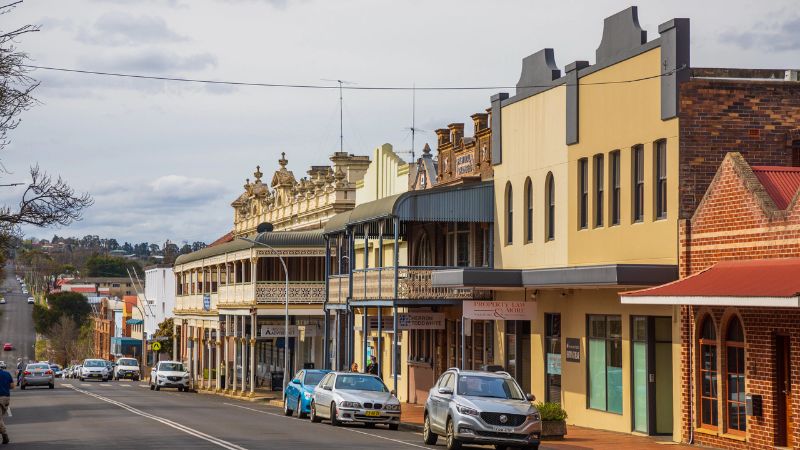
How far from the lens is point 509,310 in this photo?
1375 inches

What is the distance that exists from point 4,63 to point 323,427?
12.5 metres

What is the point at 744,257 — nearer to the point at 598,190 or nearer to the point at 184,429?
the point at 598,190

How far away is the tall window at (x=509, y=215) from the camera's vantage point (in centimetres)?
3800

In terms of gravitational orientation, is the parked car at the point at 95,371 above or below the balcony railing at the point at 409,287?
below

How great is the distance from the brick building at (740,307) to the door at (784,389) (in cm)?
2

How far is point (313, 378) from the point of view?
126 feet

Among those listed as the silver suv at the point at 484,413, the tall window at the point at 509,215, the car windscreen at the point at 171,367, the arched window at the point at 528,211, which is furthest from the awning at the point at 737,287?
the car windscreen at the point at 171,367

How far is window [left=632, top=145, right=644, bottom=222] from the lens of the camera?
3016cm

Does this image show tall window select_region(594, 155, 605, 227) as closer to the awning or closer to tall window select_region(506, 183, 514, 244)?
the awning

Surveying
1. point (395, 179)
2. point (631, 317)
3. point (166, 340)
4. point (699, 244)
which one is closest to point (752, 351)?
point (699, 244)

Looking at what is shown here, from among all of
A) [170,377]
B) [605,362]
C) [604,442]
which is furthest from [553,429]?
[170,377]

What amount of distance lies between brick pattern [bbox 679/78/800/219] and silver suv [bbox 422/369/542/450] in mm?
5435

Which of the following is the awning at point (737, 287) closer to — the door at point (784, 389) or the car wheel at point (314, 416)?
the door at point (784, 389)

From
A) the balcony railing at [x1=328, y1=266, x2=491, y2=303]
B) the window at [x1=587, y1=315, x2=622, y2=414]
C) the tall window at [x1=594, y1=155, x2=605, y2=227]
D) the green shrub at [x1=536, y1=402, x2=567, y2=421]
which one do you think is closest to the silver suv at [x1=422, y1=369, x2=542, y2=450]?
the green shrub at [x1=536, y1=402, x2=567, y2=421]
